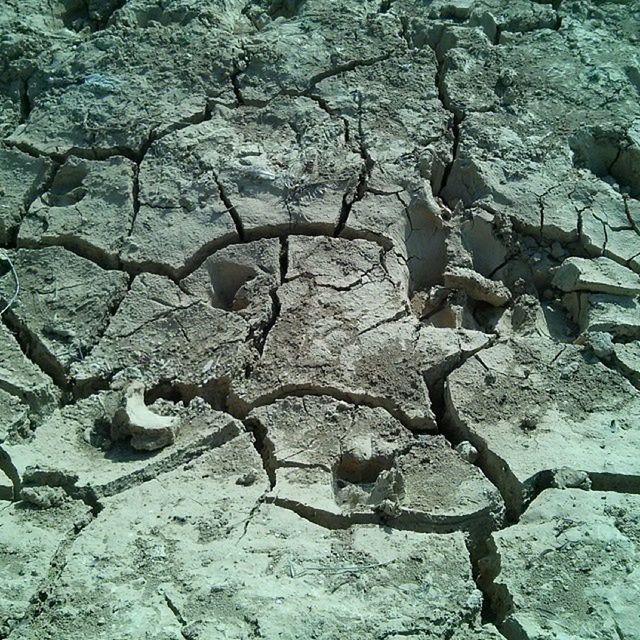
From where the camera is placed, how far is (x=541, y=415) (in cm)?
293

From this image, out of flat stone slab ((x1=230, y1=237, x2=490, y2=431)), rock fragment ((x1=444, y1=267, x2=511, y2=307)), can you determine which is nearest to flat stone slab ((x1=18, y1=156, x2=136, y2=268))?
flat stone slab ((x1=230, y1=237, x2=490, y2=431))

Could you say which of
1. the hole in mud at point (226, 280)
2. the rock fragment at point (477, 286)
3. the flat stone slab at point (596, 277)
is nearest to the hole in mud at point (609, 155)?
the flat stone slab at point (596, 277)

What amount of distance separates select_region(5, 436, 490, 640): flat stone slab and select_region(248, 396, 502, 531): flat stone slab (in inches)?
2.5

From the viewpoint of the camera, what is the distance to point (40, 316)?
3.24m

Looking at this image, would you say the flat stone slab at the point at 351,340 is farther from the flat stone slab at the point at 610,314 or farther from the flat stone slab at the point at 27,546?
the flat stone slab at the point at 27,546

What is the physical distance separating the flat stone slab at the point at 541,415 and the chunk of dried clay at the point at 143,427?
97 cm

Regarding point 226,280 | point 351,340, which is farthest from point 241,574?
point 226,280

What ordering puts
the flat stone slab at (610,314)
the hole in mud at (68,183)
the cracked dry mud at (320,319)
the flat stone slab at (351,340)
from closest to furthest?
1. the cracked dry mud at (320,319)
2. the flat stone slab at (351,340)
3. the flat stone slab at (610,314)
4. the hole in mud at (68,183)

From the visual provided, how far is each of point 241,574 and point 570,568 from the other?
3.05 feet

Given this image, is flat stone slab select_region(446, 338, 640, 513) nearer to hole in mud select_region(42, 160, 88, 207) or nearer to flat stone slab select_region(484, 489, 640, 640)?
flat stone slab select_region(484, 489, 640, 640)

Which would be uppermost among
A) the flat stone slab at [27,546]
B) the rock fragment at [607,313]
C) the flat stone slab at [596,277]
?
the flat stone slab at [596,277]

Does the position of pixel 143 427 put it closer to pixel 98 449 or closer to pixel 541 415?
pixel 98 449

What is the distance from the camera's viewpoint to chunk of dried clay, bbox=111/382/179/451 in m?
2.78

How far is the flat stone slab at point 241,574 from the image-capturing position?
2244mm
